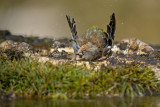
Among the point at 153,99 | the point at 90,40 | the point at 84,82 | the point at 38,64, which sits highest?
the point at 90,40

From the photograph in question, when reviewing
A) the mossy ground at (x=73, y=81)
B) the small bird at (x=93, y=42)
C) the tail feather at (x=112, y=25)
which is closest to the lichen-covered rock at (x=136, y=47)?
the tail feather at (x=112, y=25)

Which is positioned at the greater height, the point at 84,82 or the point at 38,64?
the point at 38,64

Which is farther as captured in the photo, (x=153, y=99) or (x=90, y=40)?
(x=90, y=40)

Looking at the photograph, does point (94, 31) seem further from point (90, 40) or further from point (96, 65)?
point (96, 65)

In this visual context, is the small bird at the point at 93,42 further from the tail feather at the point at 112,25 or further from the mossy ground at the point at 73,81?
the mossy ground at the point at 73,81

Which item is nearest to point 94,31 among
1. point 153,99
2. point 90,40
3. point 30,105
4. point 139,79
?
point 90,40

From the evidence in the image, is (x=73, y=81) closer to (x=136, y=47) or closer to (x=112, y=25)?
(x=112, y=25)

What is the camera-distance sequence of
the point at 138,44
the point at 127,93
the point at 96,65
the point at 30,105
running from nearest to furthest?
the point at 30,105 → the point at 127,93 → the point at 96,65 → the point at 138,44
